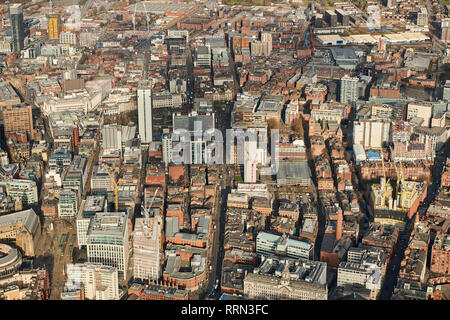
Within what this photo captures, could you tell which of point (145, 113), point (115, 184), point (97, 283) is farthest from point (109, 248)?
point (145, 113)

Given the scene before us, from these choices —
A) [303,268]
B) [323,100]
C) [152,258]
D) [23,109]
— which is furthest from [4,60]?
[303,268]

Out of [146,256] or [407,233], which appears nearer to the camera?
[146,256]

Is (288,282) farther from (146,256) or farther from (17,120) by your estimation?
(17,120)

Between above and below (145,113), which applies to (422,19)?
above

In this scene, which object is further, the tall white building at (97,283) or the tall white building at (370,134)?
the tall white building at (370,134)

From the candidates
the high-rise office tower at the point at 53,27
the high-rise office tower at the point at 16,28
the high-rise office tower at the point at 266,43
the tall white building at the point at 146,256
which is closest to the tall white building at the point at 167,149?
the tall white building at the point at 146,256

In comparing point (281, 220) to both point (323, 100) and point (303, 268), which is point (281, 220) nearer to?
point (303, 268)

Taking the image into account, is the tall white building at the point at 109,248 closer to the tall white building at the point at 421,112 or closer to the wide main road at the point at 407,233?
the wide main road at the point at 407,233
